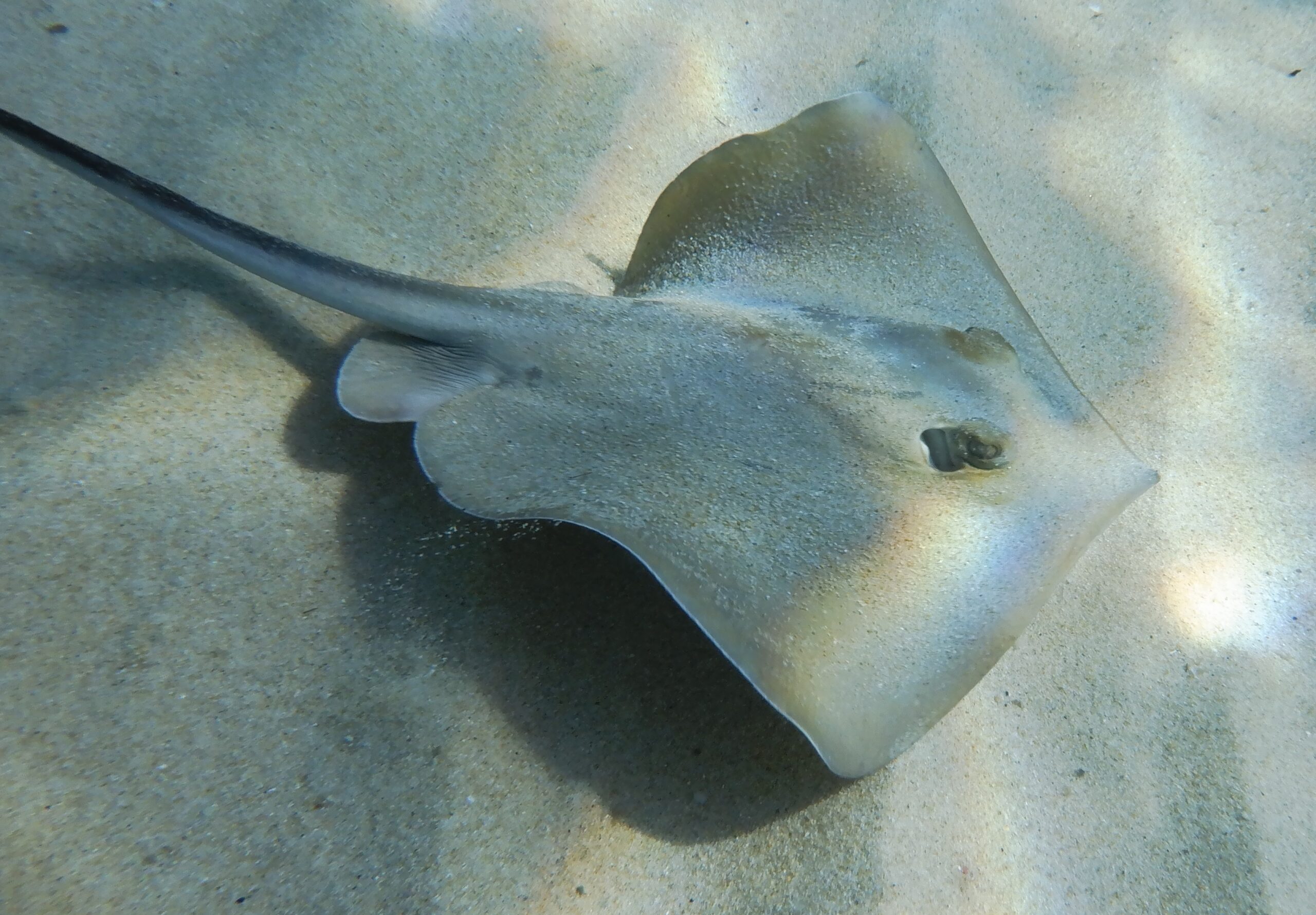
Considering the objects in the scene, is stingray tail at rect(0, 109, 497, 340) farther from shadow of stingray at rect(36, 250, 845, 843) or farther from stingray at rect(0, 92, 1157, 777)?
shadow of stingray at rect(36, 250, 845, 843)

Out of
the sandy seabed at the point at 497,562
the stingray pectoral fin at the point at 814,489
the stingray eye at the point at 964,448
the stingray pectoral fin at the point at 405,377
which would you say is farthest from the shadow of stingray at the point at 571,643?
the stingray eye at the point at 964,448

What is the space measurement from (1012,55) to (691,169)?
227cm

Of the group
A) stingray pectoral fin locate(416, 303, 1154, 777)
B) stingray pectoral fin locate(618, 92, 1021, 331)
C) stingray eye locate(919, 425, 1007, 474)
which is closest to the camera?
stingray pectoral fin locate(416, 303, 1154, 777)

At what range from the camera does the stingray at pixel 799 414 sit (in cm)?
175

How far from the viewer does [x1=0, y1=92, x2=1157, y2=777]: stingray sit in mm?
1753

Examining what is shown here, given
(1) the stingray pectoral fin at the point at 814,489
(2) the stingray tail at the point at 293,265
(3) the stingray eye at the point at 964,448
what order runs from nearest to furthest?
(1) the stingray pectoral fin at the point at 814,489 < (3) the stingray eye at the point at 964,448 < (2) the stingray tail at the point at 293,265

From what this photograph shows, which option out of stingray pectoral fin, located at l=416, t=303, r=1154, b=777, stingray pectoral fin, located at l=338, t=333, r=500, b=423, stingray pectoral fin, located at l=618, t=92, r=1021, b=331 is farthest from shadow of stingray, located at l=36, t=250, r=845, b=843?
stingray pectoral fin, located at l=618, t=92, r=1021, b=331

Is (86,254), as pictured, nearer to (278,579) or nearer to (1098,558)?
(278,579)

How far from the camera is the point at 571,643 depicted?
7.16 ft

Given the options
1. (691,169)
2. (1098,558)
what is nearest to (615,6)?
(691,169)

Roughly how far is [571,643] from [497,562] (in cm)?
36

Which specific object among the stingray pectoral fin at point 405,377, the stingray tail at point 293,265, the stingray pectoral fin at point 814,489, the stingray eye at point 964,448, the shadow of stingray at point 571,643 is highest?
the stingray eye at point 964,448

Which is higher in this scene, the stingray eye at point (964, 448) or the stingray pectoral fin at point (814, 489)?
the stingray eye at point (964, 448)

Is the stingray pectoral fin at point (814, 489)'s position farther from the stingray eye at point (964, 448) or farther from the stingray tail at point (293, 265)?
the stingray tail at point (293, 265)
